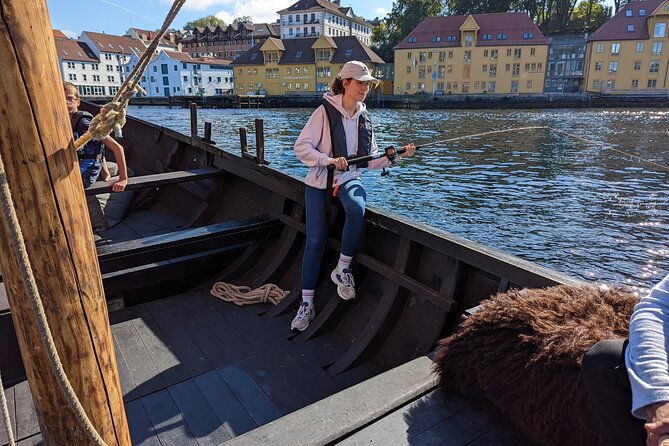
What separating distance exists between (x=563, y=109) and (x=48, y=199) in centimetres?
5439

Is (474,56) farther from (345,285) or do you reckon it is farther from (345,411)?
(345,411)

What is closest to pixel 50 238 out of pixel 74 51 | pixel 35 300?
pixel 35 300

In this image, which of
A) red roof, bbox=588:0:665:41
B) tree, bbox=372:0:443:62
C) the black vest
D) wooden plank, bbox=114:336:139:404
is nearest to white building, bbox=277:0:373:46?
tree, bbox=372:0:443:62

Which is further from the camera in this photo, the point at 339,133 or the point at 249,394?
the point at 339,133

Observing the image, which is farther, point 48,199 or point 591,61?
point 591,61

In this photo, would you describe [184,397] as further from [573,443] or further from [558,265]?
[558,265]

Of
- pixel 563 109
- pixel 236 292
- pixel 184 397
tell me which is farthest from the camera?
pixel 563 109

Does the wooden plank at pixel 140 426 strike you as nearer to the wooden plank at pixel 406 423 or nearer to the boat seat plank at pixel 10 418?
the boat seat plank at pixel 10 418

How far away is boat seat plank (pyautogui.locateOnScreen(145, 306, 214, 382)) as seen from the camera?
129 inches

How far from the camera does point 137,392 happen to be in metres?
2.98

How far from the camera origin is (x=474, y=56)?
5919 cm

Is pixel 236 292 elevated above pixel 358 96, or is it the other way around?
pixel 358 96

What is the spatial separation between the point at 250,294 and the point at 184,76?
79.8m

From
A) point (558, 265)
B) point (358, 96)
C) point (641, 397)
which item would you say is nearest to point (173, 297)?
point (358, 96)
